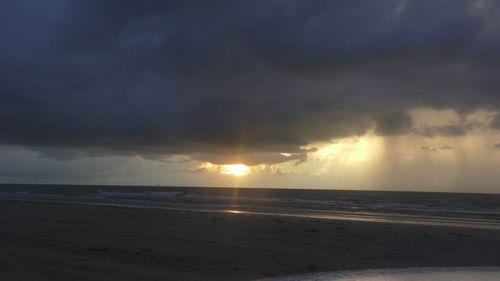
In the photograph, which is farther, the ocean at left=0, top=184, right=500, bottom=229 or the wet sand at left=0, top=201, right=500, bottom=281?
the ocean at left=0, top=184, right=500, bottom=229

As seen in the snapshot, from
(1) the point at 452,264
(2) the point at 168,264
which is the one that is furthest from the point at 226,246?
(1) the point at 452,264

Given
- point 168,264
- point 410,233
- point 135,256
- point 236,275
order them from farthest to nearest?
point 410,233 < point 135,256 < point 168,264 < point 236,275

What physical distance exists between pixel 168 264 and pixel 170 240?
447 centimetres

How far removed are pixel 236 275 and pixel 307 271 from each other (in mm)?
1727

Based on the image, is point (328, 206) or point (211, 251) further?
point (328, 206)

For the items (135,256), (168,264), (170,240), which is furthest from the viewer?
(170,240)

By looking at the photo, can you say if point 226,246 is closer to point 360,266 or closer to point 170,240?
point 170,240

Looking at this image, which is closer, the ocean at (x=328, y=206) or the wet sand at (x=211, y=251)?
the wet sand at (x=211, y=251)

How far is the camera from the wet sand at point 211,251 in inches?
381

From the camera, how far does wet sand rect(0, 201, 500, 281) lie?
31.8 ft

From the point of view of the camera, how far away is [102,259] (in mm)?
10938

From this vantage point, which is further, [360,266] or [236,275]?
[360,266]

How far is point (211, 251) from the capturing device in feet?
41.5

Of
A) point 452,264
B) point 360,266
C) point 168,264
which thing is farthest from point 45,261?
point 452,264
